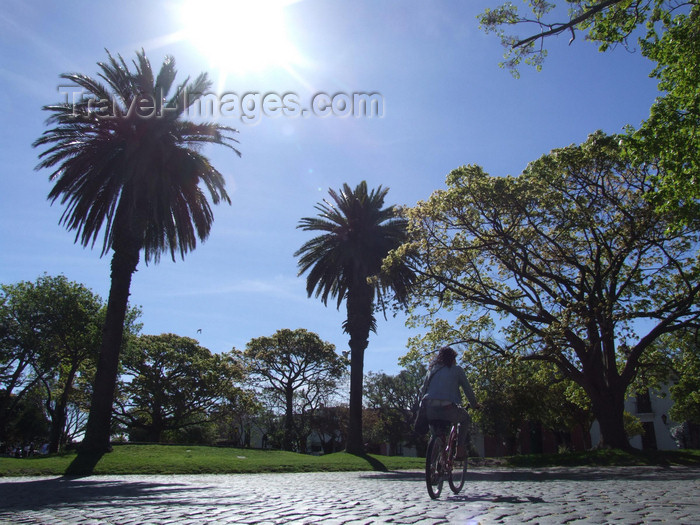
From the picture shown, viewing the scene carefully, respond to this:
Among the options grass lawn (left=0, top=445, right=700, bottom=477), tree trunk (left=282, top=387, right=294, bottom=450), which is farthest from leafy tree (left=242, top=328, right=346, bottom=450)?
grass lawn (left=0, top=445, right=700, bottom=477)

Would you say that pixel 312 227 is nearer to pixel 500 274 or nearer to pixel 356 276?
pixel 356 276

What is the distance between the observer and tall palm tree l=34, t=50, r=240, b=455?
56.8 feet

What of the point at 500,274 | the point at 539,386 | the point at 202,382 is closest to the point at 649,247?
the point at 500,274

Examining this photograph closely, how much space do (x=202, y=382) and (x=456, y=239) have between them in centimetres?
3209

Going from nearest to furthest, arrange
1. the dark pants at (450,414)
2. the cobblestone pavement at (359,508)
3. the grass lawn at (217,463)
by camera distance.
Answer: the cobblestone pavement at (359,508)
the dark pants at (450,414)
the grass lawn at (217,463)

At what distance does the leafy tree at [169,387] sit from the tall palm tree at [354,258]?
20.1 m

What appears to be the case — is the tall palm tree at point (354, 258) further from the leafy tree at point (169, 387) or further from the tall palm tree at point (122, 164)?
the leafy tree at point (169, 387)

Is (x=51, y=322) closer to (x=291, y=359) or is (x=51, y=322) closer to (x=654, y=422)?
(x=291, y=359)

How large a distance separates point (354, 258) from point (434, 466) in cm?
2153

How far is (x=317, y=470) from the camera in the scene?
1753 centimetres

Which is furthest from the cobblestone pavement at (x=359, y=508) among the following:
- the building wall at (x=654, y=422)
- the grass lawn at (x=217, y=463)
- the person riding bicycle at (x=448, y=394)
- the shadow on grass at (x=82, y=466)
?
the building wall at (x=654, y=422)

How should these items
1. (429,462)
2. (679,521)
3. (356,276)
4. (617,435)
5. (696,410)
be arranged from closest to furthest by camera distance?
(679,521), (429,462), (617,435), (356,276), (696,410)

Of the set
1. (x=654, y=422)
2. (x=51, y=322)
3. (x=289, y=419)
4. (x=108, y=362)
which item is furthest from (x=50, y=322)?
(x=654, y=422)

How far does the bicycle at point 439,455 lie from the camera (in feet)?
18.9
